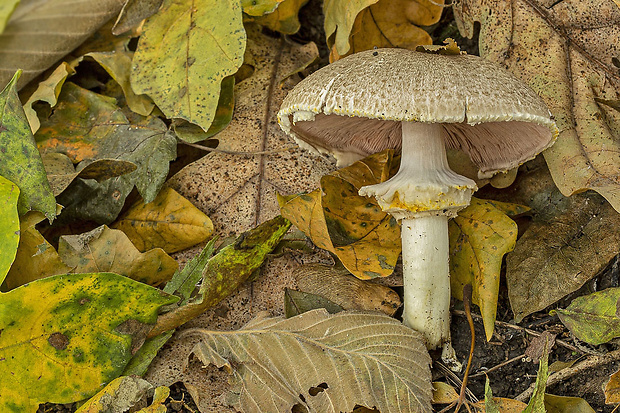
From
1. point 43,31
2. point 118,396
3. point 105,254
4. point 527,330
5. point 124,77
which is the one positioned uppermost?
point 43,31

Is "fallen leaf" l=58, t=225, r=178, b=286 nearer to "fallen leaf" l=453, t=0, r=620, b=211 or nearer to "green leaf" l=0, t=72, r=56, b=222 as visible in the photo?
"green leaf" l=0, t=72, r=56, b=222

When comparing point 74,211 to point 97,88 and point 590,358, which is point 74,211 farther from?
point 590,358

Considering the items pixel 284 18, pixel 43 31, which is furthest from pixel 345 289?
pixel 43 31

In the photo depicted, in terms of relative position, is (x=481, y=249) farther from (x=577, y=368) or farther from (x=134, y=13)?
(x=134, y=13)

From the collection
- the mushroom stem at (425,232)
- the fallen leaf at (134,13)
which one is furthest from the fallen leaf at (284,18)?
the mushroom stem at (425,232)

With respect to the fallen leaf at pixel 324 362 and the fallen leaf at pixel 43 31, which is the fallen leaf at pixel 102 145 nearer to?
the fallen leaf at pixel 43 31

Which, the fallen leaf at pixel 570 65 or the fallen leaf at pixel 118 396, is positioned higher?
the fallen leaf at pixel 570 65

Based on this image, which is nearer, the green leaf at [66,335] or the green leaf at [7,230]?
the green leaf at [66,335]
